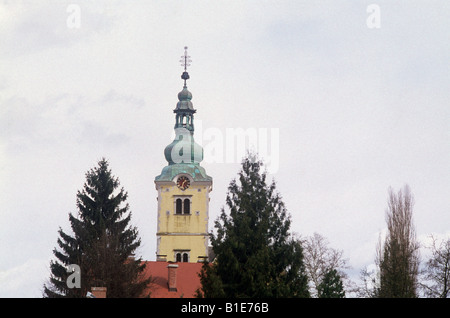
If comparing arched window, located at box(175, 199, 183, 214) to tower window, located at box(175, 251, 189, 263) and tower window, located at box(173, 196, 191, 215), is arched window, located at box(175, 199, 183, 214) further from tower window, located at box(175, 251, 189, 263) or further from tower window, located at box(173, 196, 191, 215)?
tower window, located at box(175, 251, 189, 263)

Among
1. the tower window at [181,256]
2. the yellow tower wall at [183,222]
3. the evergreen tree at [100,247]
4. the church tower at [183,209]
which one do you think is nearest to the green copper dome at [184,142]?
the church tower at [183,209]

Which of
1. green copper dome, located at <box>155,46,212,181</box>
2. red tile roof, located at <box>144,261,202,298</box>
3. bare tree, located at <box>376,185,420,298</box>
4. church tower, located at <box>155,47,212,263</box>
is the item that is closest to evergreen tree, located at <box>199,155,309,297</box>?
bare tree, located at <box>376,185,420,298</box>

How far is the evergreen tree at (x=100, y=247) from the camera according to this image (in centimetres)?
4725

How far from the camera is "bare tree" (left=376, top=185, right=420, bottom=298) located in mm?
44031

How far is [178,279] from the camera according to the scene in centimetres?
6400

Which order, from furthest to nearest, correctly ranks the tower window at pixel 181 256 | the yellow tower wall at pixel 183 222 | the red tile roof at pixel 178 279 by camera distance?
the yellow tower wall at pixel 183 222, the tower window at pixel 181 256, the red tile roof at pixel 178 279

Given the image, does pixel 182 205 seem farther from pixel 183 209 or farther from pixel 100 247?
pixel 100 247

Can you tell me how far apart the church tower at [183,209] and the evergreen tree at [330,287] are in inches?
773

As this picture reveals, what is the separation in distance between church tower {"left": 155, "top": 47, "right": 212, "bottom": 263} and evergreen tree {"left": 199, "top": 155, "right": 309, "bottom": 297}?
111 feet

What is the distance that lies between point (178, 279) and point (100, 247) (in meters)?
17.1

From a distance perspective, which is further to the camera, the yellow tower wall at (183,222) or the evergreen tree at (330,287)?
the yellow tower wall at (183,222)

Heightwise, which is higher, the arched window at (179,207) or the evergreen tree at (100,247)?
the arched window at (179,207)

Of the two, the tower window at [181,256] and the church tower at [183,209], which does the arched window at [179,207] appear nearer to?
the church tower at [183,209]

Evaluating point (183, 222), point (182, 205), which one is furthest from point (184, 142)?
point (183, 222)
